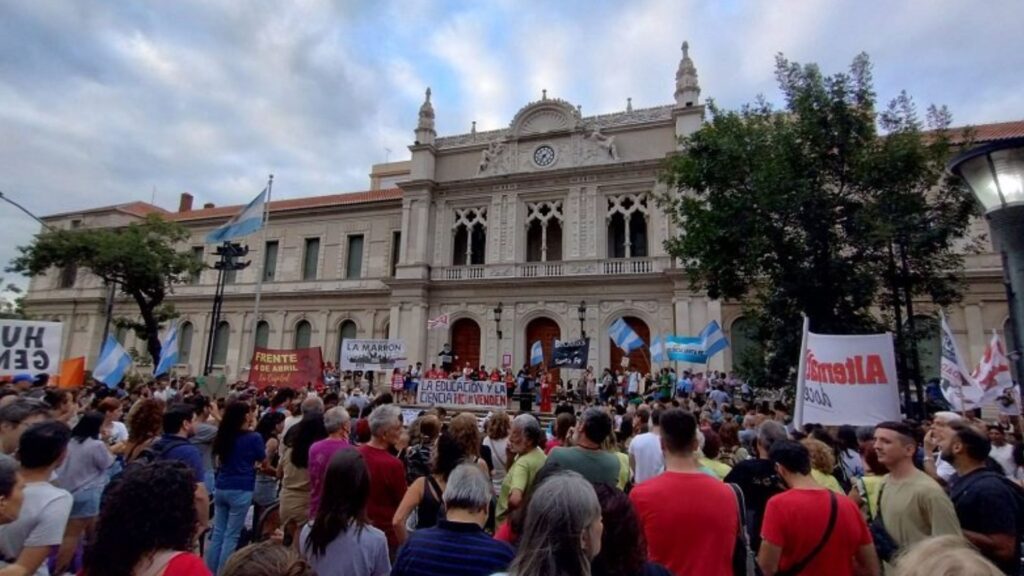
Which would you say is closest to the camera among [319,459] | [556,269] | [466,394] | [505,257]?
[319,459]

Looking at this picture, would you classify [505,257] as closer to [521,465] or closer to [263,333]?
[263,333]

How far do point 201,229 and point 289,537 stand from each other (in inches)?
1415

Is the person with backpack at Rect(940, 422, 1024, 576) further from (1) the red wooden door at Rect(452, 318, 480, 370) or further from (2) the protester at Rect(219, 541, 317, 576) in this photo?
(1) the red wooden door at Rect(452, 318, 480, 370)

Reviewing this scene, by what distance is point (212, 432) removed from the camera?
580 cm

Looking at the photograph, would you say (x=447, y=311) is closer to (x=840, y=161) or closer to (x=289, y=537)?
(x=840, y=161)

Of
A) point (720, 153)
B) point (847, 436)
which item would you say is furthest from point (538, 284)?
point (847, 436)

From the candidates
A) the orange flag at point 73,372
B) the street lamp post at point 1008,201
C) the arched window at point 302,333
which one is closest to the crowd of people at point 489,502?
the street lamp post at point 1008,201

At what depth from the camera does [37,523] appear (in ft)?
9.31

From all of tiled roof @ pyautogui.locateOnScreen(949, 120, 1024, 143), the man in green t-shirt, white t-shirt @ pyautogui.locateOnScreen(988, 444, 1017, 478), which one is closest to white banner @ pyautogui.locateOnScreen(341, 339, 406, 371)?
the man in green t-shirt

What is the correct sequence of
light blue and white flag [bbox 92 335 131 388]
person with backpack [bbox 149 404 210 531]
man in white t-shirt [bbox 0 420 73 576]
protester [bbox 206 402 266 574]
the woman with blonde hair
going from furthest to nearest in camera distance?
light blue and white flag [bbox 92 335 131 388]
protester [bbox 206 402 266 574]
person with backpack [bbox 149 404 210 531]
man in white t-shirt [bbox 0 420 73 576]
the woman with blonde hair

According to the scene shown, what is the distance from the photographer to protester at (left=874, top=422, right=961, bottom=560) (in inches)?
128

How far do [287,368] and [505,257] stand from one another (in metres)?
11.8

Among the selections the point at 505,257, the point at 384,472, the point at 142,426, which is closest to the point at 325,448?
the point at 384,472

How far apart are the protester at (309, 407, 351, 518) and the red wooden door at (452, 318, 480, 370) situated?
20.3 m
